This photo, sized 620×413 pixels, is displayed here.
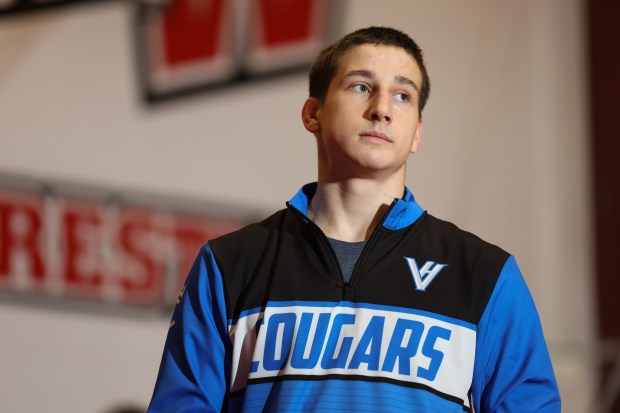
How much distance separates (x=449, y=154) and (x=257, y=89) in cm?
67

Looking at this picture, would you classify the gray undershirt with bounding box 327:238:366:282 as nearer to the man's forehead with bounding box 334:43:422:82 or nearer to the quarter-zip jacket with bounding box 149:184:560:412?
the quarter-zip jacket with bounding box 149:184:560:412

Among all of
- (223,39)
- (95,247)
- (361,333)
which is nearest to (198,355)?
(361,333)

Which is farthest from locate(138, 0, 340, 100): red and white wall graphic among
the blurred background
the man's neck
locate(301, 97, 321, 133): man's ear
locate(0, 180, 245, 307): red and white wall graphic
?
the man's neck

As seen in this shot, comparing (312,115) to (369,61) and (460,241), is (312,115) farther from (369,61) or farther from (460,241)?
Answer: (460,241)

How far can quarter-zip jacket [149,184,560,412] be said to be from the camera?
0.94 meters

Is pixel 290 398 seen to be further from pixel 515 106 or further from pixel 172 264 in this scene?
pixel 515 106

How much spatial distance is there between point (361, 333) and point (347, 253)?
105 millimetres

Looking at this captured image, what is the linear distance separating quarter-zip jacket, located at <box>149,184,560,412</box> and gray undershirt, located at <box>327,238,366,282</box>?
0.01m

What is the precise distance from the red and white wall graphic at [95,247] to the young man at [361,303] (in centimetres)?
173

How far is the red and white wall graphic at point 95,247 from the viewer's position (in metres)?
2.65

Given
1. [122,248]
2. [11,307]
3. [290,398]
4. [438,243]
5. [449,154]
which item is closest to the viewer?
[290,398]

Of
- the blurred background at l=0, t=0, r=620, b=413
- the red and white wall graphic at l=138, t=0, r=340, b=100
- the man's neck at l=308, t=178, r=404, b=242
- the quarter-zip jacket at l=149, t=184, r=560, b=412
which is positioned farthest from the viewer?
the red and white wall graphic at l=138, t=0, r=340, b=100

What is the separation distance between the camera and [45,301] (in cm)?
A: 263

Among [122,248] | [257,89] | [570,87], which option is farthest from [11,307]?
[570,87]
